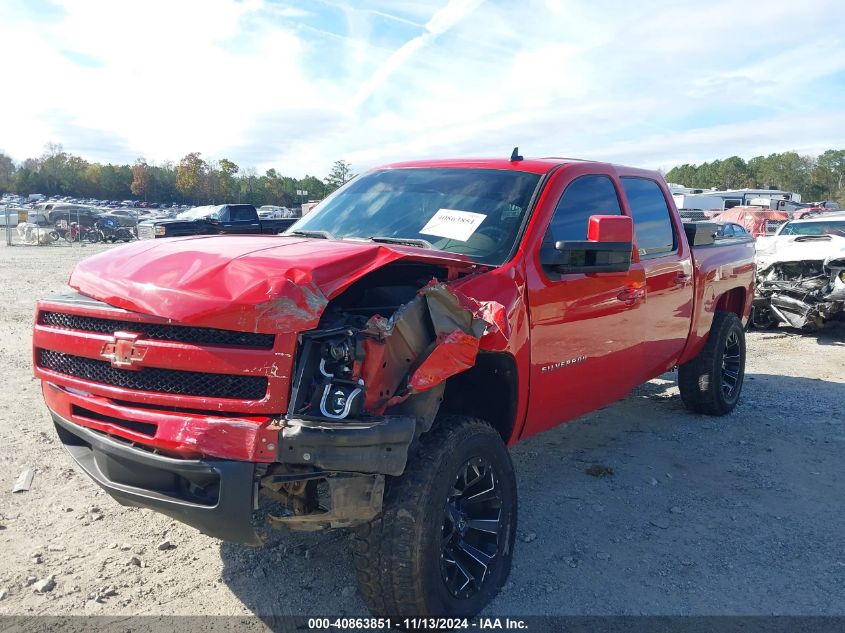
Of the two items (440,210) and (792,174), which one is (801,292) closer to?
(440,210)

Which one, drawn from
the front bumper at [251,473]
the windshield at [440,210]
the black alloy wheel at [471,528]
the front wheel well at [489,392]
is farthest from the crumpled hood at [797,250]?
the front bumper at [251,473]

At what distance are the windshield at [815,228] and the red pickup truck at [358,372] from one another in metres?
8.97

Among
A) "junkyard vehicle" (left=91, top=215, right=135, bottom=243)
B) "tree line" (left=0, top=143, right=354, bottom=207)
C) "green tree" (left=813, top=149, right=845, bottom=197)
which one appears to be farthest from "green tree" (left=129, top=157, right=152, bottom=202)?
"green tree" (left=813, top=149, right=845, bottom=197)

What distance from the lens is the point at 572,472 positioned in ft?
15.2

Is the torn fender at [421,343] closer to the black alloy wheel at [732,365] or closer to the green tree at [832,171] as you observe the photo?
the black alloy wheel at [732,365]

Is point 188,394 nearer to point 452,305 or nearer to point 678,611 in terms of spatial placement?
point 452,305

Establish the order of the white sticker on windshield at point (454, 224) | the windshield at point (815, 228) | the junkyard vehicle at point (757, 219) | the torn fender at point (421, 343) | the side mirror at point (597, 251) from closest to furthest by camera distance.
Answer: the torn fender at point (421, 343)
the side mirror at point (597, 251)
the white sticker on windshield at point (454, 224)
the windshield at point (815, 228)
the junkyard vehicle at point (757, 219)

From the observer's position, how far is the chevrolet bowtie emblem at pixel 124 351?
101 inches

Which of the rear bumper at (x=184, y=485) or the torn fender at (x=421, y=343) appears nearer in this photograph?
the rear bumper at (x=184, y=485)

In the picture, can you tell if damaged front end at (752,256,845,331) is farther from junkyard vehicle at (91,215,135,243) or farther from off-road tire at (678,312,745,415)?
junkyard vehicle at (91,215,135,243)

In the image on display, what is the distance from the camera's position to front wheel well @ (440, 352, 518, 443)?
3.22 meters

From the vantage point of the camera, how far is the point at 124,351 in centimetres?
259

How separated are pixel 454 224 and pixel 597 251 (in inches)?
30.3

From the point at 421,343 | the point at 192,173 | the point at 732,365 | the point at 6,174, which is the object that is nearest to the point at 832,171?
the point at 192,173
